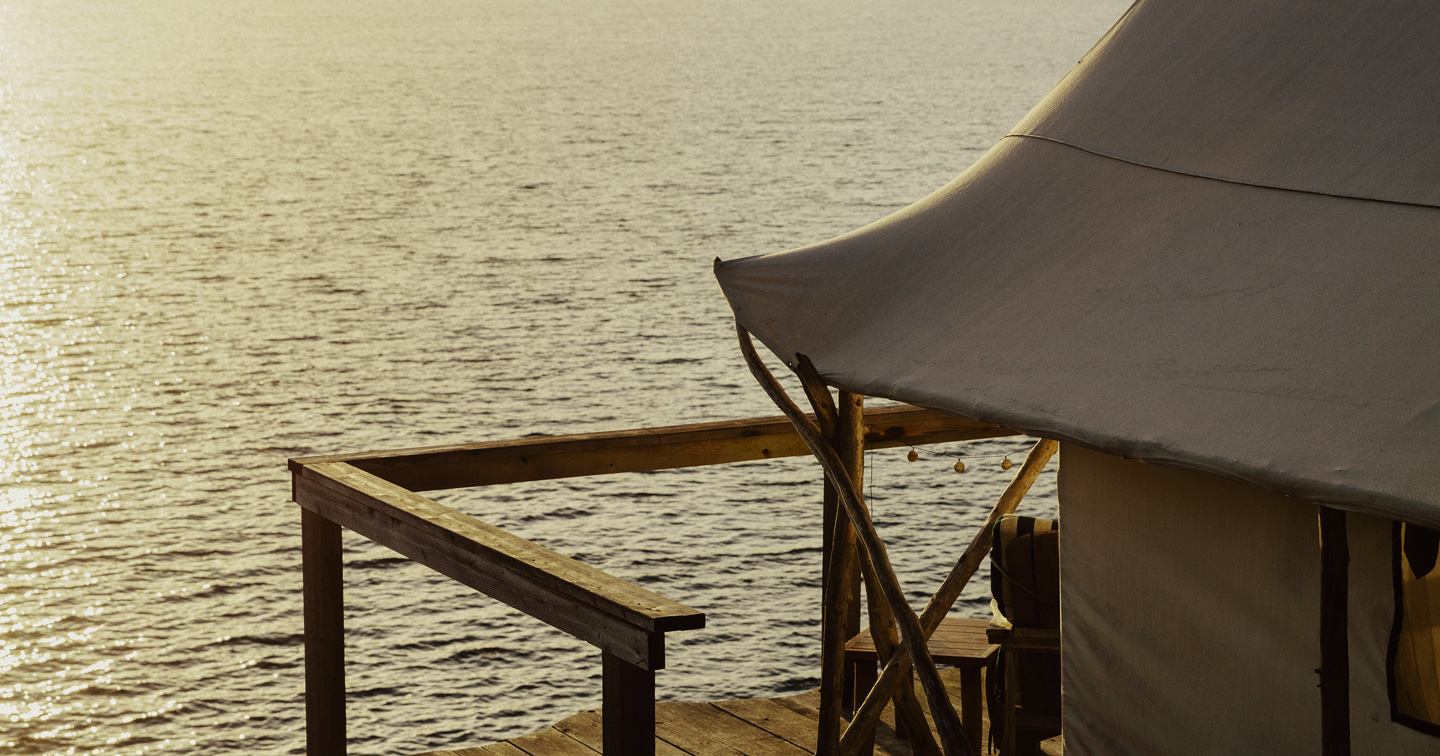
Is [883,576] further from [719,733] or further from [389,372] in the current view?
[389,372]

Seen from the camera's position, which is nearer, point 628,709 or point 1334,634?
point 1334,634

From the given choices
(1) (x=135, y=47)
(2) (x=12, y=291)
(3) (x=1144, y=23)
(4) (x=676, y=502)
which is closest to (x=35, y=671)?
(4) (x=676, y=502)

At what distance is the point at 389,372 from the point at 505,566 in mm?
15628

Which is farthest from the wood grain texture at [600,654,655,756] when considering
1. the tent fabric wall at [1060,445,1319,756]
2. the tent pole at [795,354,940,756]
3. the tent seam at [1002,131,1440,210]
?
the tent seam at [1002,131,1440,210]

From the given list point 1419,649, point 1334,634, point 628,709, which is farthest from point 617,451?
point 1419,649

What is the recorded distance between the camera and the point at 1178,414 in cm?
336

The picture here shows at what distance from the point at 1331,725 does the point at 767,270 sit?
2005 mm

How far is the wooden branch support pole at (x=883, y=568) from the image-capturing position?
12.9 feet

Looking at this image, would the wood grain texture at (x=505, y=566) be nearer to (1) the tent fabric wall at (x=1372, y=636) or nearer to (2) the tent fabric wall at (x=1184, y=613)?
(2) the tent fabric wall at (x=1184, y=613)

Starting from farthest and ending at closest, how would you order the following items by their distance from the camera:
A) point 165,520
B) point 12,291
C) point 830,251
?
point 12,291 → point 165,520 → point 830,251

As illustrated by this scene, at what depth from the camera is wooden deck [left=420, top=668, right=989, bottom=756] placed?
17.2ft

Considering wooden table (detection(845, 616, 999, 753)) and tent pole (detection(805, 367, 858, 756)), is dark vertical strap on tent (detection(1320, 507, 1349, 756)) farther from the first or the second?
tent pole (detection(805, 367, 858, 756))

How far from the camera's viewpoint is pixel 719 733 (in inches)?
212

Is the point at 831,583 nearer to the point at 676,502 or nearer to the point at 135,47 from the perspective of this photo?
the point at 676,502
